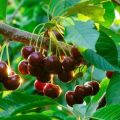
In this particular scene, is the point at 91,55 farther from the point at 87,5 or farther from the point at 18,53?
the point at 18,53

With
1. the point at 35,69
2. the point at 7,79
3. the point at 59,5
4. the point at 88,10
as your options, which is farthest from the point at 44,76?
the point at 59,5

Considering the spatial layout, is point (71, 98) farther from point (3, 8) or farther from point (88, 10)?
point (3, 8)

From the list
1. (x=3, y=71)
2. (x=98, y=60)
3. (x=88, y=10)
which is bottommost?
(x=3, y=71)

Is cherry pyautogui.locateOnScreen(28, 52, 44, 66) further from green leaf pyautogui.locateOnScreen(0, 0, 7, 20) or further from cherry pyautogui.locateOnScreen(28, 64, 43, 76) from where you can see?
green leaf pyautogui.locateOnScreen(0, 0, 7, 20)

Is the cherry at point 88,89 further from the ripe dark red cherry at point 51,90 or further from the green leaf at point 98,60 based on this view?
the green leaf at point 98,60

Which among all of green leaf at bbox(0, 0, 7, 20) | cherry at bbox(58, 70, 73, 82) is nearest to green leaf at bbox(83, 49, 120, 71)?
cherry at bbox(58, 70, 73, 82)

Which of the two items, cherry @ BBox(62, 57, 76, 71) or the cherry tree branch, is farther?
the cherry tree branch

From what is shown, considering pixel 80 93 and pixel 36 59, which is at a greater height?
pixel 36 59

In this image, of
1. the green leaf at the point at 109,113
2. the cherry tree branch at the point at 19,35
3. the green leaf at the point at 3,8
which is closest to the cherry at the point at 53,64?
the cherry tree branch at the point at 19,35
